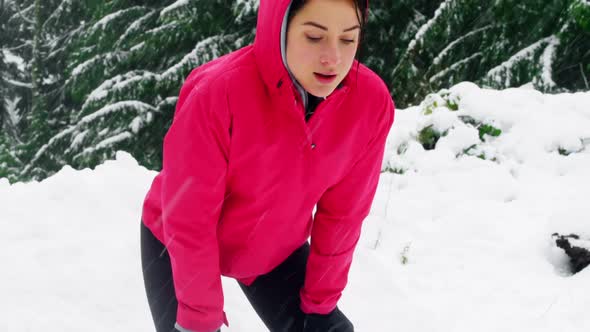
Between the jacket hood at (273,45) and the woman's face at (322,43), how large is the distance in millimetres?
22

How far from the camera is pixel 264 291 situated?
1935 mm

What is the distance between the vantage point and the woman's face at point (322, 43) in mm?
1322

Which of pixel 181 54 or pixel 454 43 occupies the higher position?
pixel 454 43

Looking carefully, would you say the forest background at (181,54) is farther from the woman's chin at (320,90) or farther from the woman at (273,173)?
the woman's chin at (320,90)

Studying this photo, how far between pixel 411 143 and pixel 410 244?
165cm

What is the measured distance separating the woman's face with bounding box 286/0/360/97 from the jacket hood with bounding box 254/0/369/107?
0.02 meters

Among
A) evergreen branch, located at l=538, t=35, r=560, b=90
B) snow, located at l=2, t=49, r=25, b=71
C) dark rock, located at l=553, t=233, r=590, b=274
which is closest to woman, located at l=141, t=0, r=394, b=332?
dark rock, located at l=553, t=233, r=590, b=274

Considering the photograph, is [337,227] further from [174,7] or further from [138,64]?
[138,64]

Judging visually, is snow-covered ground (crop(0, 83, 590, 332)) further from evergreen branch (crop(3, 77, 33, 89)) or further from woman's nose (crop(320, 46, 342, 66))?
evergreen branch (crop(3, 77, 33, 89))

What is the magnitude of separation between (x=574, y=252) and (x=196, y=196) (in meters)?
2.65

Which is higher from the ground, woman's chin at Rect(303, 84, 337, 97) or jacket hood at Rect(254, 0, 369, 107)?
Result: jacket hood at Rect(254, 0, 369, 107)

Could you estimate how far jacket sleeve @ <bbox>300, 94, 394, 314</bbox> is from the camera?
1777mm

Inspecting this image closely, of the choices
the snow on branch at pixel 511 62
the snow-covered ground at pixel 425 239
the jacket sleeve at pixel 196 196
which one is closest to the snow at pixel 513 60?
the snow on branch at pixel 511 62

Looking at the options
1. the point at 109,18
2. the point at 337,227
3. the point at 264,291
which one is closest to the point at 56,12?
the point at 109,18
